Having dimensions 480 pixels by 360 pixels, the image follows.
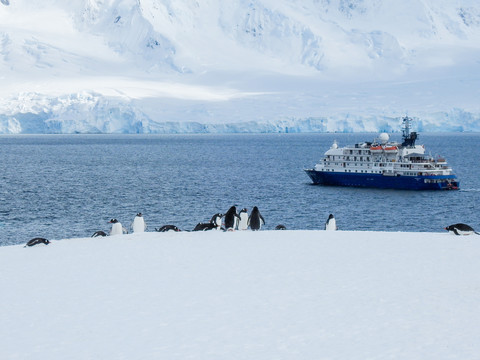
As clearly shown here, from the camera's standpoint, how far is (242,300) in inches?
656

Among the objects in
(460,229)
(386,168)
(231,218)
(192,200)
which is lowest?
(192,200)

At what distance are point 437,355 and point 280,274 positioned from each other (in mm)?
7623

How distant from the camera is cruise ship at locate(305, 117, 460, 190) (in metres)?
81.5

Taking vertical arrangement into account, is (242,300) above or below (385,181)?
above

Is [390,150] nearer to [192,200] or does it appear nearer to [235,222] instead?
[192,200]

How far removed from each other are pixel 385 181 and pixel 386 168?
2.22 m

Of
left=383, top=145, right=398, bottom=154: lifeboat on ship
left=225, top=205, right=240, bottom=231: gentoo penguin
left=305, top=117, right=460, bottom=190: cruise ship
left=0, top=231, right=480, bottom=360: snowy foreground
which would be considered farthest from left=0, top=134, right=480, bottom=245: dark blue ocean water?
left=0, top=231, right=480, bottom=360: snowy foreground

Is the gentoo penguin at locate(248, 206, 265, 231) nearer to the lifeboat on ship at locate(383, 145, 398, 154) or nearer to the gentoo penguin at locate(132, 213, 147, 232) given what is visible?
the gentoo penguin at locate(132, 213, 147, 232)

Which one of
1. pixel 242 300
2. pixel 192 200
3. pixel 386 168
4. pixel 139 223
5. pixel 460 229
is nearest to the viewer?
pixel 242 300

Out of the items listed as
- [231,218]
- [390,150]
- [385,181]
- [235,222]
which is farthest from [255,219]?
[390,150]

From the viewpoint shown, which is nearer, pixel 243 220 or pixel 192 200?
pixel 243 220

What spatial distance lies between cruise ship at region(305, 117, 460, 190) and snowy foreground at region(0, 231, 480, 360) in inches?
2260

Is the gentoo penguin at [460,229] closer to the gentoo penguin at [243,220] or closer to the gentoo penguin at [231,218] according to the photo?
the gentoo penguin at [243,220]

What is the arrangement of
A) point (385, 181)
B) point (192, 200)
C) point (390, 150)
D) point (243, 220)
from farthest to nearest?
point (390, 150)
point (385, 181)
point (192, 200)
point (243, 220)
